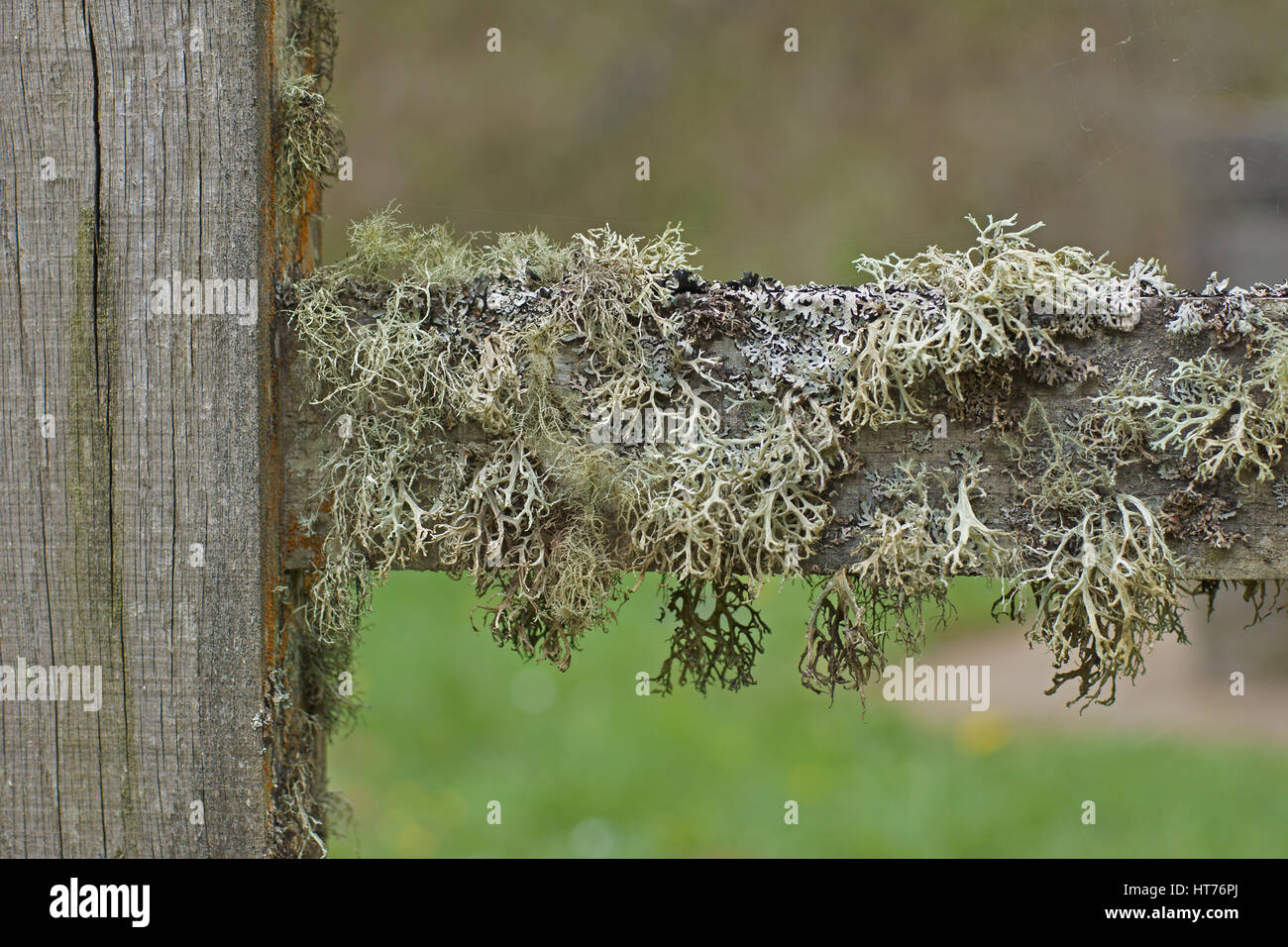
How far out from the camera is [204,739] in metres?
1.35

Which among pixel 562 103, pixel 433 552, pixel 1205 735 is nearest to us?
pixel 433 552

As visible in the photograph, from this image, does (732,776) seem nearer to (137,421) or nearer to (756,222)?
(756,222)

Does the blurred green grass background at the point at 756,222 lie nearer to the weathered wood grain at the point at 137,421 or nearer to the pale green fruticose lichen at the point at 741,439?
the pale green fruticose lichen at the point at 741,439

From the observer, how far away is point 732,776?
13.5 feet

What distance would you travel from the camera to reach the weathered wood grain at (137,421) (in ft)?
4.24

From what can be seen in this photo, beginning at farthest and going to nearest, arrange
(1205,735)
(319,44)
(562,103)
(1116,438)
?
(562,103), (1205,735), (319,44), (1116,438)

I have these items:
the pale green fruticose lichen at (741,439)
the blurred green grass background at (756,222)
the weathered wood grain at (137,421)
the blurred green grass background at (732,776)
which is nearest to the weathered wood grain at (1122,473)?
the pale green fruticose lichen at (741,439)

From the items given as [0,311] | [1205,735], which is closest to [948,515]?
[0,311]

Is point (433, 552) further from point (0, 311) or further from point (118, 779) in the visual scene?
point (0, 311)

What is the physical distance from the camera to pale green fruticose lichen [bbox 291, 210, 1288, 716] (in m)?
1.23

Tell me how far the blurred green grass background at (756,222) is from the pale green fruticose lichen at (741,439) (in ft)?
7.83

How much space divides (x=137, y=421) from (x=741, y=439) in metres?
0.83
